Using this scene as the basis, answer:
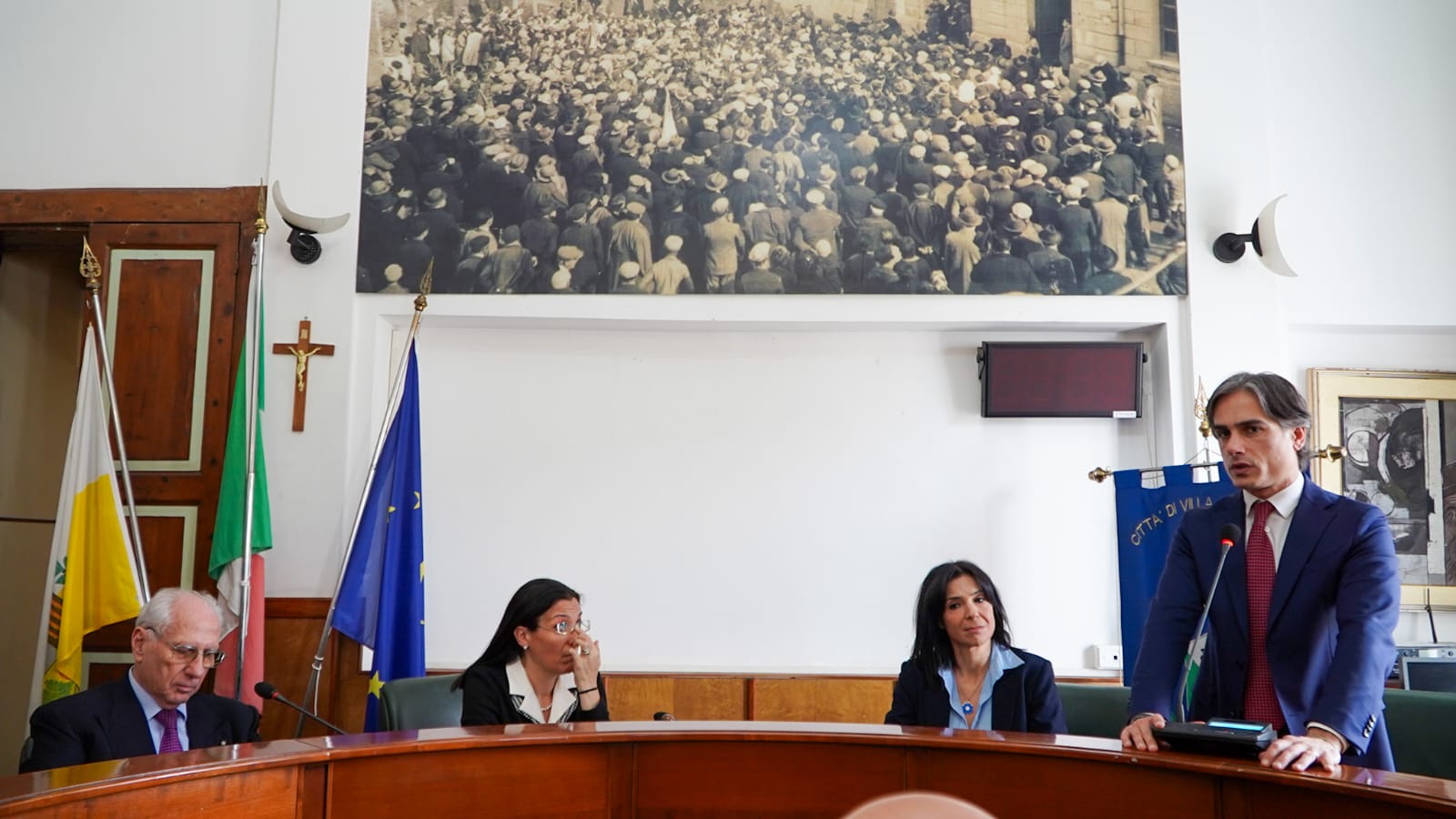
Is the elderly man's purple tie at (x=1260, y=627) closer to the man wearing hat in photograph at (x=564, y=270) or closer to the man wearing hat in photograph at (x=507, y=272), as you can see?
the man wearing hat in photograph at (x=564, y=270)

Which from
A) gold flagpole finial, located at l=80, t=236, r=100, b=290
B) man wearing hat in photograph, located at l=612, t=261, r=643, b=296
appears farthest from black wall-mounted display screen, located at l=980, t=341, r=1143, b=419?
gold flagpole finial, located at l=80, t=236, r=100, b=290

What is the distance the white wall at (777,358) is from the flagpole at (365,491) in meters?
0.14

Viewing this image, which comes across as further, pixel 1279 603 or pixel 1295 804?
pixel 1279 603

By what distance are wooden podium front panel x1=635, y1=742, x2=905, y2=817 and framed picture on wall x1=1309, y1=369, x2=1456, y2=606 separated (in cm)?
320

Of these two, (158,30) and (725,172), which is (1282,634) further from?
(158,30)

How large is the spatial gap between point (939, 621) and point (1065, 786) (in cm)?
101

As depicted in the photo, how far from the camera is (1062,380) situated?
15.9 ft

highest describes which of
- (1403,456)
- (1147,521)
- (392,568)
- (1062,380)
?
(1062,380)

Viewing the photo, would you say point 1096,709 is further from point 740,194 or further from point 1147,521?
point 740,194

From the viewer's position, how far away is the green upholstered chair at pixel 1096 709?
3232 millimetres

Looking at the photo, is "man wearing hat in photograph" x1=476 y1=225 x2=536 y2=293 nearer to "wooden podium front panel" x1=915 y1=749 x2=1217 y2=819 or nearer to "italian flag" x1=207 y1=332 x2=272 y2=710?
"italian flag" x1=207 y1=332 x2=272 y2=710

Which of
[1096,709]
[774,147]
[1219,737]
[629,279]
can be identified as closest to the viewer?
[1219,737]

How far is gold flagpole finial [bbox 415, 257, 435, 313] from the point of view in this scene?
14.9ft

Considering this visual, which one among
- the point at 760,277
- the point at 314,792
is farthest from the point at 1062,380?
the point at 314,792
